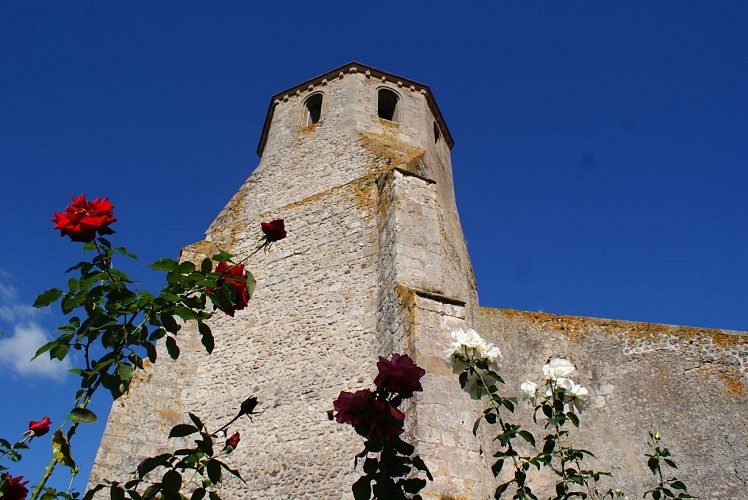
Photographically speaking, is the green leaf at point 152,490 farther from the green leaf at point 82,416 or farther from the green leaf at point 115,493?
the green leaf at point 82,416

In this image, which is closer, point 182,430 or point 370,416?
point 370,416

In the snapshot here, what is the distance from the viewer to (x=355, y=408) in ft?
8.88

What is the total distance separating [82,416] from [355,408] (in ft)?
4.59

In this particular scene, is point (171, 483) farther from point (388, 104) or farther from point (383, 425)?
point (388, 104)

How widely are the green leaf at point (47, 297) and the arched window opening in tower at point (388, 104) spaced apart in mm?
10887

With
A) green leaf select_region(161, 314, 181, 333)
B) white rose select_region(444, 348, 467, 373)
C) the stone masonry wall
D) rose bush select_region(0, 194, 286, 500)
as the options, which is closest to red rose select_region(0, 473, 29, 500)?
rose bush select_region(0, 194, 286, 500)

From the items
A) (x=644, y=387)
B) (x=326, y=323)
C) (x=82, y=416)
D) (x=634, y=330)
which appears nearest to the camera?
(x=82, y=416)

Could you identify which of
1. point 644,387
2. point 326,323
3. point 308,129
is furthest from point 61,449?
point 308,129

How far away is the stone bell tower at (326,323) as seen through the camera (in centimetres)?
667

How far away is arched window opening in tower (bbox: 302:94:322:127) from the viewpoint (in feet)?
45.3

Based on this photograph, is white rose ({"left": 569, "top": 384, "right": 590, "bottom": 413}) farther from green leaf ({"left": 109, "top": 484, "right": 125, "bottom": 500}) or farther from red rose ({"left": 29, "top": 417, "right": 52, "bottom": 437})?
red rose ({"left": 29, "top": 417, "right": 52, "bottom": 437})

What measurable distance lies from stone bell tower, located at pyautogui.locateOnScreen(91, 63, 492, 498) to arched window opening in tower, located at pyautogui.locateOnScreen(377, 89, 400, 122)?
1.20m

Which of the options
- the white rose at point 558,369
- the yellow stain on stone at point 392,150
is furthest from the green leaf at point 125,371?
the yellow stain on stone at point 392,150

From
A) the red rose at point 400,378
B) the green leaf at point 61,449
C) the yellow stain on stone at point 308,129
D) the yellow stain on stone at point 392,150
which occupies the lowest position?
the green leaf at point 61,449
